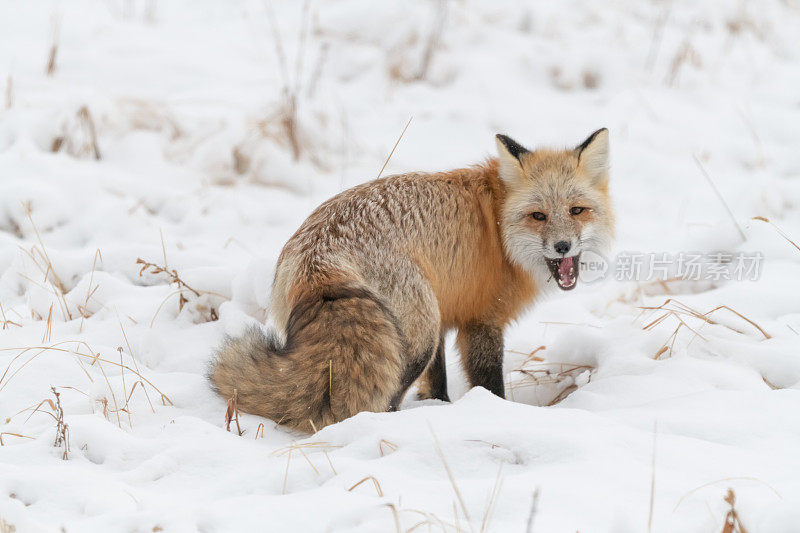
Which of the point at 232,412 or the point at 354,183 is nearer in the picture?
the point at 232,412

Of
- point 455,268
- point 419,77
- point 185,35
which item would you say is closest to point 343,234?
point 455,268

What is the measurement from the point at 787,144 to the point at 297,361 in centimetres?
717

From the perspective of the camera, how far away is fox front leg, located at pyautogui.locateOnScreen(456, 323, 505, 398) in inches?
153

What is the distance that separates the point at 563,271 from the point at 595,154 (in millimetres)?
729

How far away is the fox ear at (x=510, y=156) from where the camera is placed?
393cm

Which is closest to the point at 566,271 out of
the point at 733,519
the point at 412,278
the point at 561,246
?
the point at 561,246

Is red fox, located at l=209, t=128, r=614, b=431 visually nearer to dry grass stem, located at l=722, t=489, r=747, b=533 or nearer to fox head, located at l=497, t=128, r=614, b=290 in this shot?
fox head, located at l=497, t=128, r=614, b=290

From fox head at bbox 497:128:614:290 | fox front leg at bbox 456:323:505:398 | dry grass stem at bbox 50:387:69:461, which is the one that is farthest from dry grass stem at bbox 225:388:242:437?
fox head at bbox 497:128:614:290

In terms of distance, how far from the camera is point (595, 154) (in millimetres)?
3998

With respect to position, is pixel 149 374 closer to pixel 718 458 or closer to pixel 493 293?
pixel 493 293

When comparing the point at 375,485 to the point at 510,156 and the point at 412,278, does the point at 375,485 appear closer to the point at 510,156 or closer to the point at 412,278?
the point at 412,278

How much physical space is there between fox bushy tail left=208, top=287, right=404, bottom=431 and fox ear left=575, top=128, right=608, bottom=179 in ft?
5.30

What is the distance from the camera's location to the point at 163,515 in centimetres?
211

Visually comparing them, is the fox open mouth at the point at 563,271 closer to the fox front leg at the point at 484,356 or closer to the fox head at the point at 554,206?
the fox head at the point at 554,206
